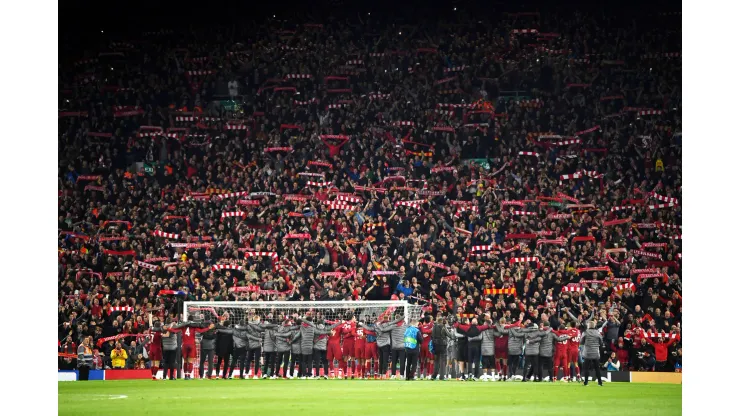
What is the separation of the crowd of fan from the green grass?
3.37 meters

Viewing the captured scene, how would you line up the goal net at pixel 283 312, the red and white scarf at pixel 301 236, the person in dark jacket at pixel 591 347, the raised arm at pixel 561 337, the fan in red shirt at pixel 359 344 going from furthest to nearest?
the red and white scarf at pixel 301 236 → the goal net at pixel 283 312 → the fan in red shirt at pixel 359 344 → the raised arm at pixel 561 337 → the person in dark jacket at pixel 591 347

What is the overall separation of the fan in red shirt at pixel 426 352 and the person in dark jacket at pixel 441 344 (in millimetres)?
211

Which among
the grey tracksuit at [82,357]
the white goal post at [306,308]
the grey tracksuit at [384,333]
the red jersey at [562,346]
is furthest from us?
the white goal post at [306,308]

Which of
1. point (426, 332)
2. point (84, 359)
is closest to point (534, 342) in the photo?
point (426, 332)

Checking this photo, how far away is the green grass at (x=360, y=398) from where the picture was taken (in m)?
14.6

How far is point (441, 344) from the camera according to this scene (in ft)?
67.0

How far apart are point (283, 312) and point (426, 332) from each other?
4683 millimetres

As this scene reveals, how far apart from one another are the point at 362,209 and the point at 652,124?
957 cm

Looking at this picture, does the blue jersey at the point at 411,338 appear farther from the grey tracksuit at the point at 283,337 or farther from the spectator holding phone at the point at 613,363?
the spectator holding phone at the point at 613,363

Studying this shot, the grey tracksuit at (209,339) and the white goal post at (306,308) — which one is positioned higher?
the white goal post at (306,308)

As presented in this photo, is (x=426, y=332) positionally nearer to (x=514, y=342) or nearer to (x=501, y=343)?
(x=501, y=343)

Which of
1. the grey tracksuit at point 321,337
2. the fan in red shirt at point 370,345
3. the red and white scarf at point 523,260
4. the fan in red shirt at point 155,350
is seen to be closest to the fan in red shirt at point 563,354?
the fan in red shirt at point 370,345

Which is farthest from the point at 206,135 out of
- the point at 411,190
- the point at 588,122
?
the point at 588,122

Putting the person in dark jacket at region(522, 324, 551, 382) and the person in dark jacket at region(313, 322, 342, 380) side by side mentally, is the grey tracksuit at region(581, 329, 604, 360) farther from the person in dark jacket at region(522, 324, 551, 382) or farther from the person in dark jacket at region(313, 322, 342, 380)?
the person in dark jacket at region(313, 322, 342, 380)
